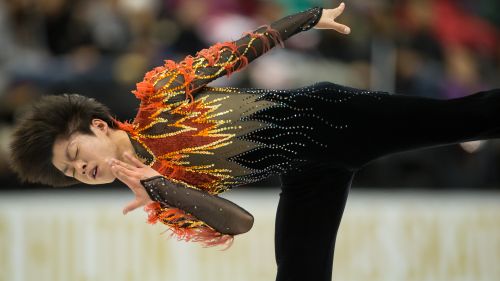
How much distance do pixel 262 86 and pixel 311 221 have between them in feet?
6.61

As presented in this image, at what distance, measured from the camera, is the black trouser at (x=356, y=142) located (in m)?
3.00

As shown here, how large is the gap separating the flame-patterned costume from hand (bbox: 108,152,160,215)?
0.13 meters

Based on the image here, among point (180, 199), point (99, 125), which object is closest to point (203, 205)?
point (180, 199)

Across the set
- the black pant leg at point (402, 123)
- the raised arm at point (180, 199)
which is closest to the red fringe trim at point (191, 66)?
the raised arm at point (180, 199)

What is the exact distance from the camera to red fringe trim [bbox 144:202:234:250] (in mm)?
3027

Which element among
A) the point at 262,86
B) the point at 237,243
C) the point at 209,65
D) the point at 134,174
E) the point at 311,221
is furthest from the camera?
the point at 262,86

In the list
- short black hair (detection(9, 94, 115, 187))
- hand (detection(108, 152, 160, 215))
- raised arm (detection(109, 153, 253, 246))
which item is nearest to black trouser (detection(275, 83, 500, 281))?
raised arm (detection(109, 153, 253, 246))

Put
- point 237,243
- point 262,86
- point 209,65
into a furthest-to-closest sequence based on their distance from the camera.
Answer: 1. point 262,86
2. point 237,243
3. point 209,65

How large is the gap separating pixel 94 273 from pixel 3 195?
744 mm

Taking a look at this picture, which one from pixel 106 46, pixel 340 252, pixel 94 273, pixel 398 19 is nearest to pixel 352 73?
pixel 398 19

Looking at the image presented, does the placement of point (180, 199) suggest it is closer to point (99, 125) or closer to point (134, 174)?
point (134, 174)

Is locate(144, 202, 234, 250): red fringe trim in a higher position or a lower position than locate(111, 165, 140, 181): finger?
lower

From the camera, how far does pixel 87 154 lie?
3.00 meters

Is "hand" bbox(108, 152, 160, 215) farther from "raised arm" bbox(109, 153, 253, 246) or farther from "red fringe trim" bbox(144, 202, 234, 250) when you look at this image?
"red fringe trim" bbox(144, 202, 234, 250)
